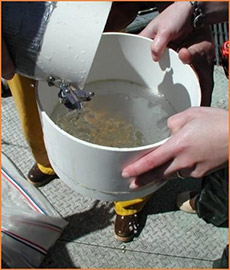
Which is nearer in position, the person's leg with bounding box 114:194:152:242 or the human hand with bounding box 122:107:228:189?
the human hand with bounding box 122:107:228:189

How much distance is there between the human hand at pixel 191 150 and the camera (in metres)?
0.66

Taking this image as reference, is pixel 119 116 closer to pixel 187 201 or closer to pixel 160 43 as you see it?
pixel 160 43

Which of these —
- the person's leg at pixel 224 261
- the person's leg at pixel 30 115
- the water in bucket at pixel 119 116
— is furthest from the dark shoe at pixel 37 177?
the person's leg at pixel 224 261

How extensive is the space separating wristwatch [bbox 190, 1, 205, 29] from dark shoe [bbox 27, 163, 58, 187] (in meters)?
0.66

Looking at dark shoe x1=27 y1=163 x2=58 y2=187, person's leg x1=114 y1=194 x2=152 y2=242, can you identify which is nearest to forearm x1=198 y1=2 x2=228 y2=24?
person's leg x1=114 y1=194 x2=152 y2=242

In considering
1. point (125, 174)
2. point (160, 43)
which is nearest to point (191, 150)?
point (125, 174)

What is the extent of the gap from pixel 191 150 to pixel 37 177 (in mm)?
701

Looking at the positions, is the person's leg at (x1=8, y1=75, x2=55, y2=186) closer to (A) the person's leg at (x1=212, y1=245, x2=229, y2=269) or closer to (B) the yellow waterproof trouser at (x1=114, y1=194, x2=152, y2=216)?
(B) the yellow waterproof trouser at (x1=114, y1=194, x2=152, y2=216)

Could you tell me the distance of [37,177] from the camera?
49.1 inches

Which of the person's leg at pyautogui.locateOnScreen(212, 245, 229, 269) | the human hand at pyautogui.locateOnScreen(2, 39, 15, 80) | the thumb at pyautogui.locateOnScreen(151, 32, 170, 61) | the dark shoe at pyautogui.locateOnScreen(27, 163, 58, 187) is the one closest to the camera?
the human hand at pyautogui.locateOnScreen(2, 39, 15, 80)

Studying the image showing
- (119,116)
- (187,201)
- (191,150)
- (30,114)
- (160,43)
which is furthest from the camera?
(187,201)

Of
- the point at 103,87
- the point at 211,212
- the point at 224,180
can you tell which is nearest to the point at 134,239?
the point at 211,212

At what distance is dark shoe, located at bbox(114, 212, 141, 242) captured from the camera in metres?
1.12

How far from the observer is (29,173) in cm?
126
